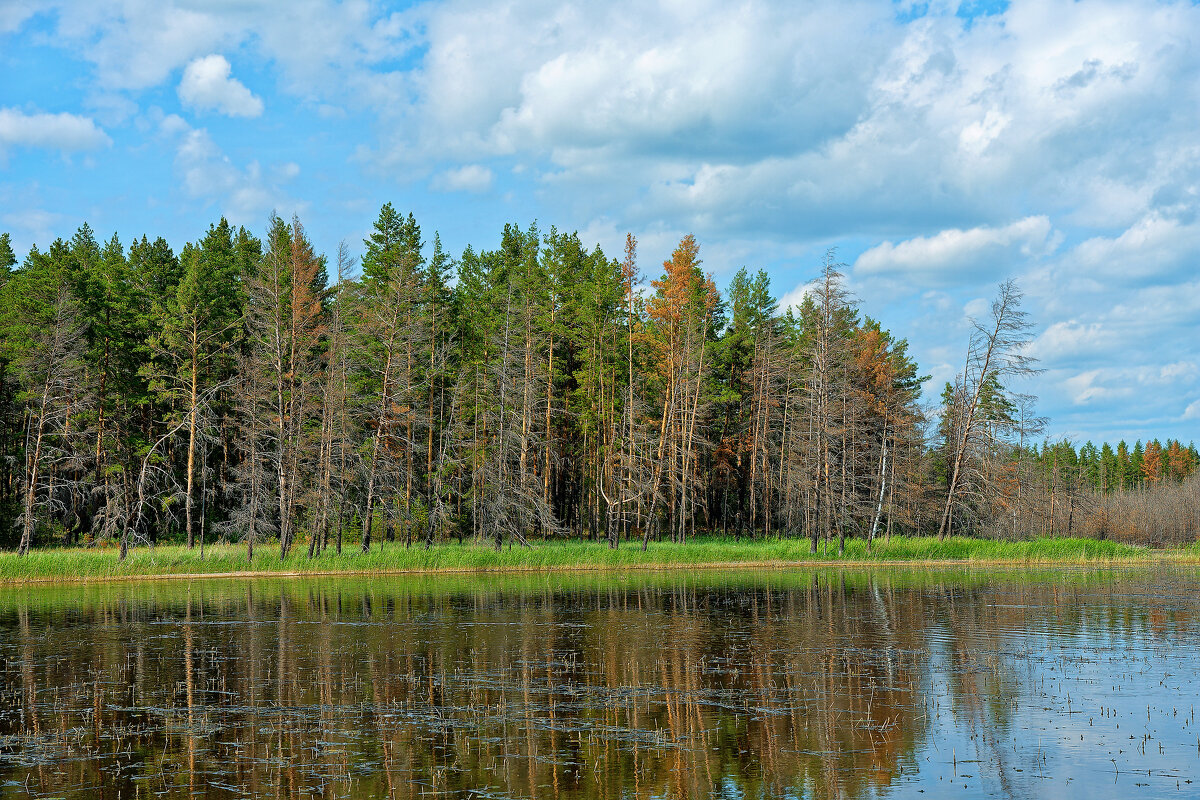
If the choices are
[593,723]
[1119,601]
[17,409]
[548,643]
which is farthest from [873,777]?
[17,409]

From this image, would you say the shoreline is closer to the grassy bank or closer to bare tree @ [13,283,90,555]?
the grassy bank

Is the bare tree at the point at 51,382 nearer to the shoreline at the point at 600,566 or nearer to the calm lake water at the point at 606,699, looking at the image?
the shoreline at the point at 600,566

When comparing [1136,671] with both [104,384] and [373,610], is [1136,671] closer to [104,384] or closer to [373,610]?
[373,610]

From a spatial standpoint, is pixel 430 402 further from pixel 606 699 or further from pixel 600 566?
pixel 606 699

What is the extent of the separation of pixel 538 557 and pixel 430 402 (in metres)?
16.3

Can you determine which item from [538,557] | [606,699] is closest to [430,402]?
[538,557]

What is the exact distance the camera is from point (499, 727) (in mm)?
16453

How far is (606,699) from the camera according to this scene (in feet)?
61.5

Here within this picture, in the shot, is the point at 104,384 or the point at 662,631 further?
the point at 104,384

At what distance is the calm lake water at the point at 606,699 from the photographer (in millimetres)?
13531

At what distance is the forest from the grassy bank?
5.81 feet

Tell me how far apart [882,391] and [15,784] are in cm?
6865

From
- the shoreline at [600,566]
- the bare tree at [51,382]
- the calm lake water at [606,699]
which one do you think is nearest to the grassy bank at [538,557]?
the shoreline at [600,566]

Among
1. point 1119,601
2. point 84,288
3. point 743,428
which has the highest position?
point 84,288
